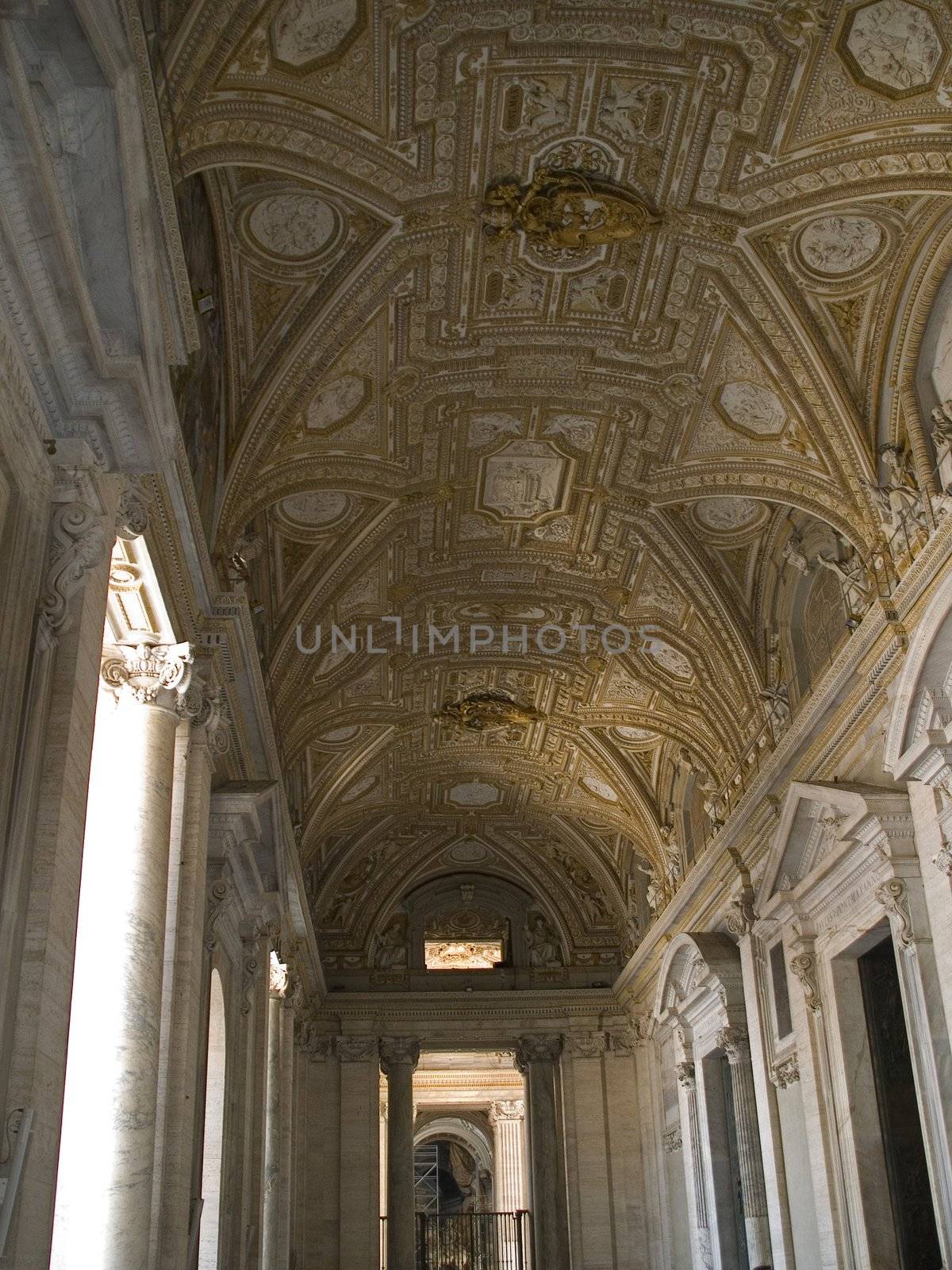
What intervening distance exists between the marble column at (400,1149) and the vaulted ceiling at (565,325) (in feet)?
27.3

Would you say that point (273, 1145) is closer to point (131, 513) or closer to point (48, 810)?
point (131, 513)

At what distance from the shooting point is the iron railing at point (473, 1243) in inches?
1148

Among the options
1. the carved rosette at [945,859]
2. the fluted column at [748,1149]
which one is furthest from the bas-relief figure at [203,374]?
the fluted column at [748,1149]

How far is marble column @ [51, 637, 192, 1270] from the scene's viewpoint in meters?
8.08

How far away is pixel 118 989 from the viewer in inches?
335

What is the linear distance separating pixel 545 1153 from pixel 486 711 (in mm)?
8935

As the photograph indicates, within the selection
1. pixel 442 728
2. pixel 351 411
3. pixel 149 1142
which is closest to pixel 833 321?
pixel 351 411

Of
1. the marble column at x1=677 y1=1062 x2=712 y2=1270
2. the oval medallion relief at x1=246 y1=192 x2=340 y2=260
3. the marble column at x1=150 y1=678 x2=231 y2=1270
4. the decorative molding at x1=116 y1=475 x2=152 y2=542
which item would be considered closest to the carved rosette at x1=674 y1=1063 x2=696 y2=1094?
the marble column at x1=677 y1=1062 x2=712 y2=1270

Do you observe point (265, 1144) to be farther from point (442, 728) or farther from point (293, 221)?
point (293, 221)

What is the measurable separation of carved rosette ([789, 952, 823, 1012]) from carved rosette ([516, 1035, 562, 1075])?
11608 mm

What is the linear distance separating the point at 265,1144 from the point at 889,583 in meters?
11.1

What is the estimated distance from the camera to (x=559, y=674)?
65.7ft

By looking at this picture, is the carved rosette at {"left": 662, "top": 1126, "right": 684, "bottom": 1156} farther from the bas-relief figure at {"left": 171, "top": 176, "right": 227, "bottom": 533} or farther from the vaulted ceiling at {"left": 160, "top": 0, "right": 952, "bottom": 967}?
the bas-relief figure at {"left": 171, "top": 176, "right": 227, "bottom": 533}

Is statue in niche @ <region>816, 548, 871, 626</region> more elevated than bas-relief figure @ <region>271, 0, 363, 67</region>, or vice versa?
bas-relief figure @ <region>271, 0, 363, 67</region>
